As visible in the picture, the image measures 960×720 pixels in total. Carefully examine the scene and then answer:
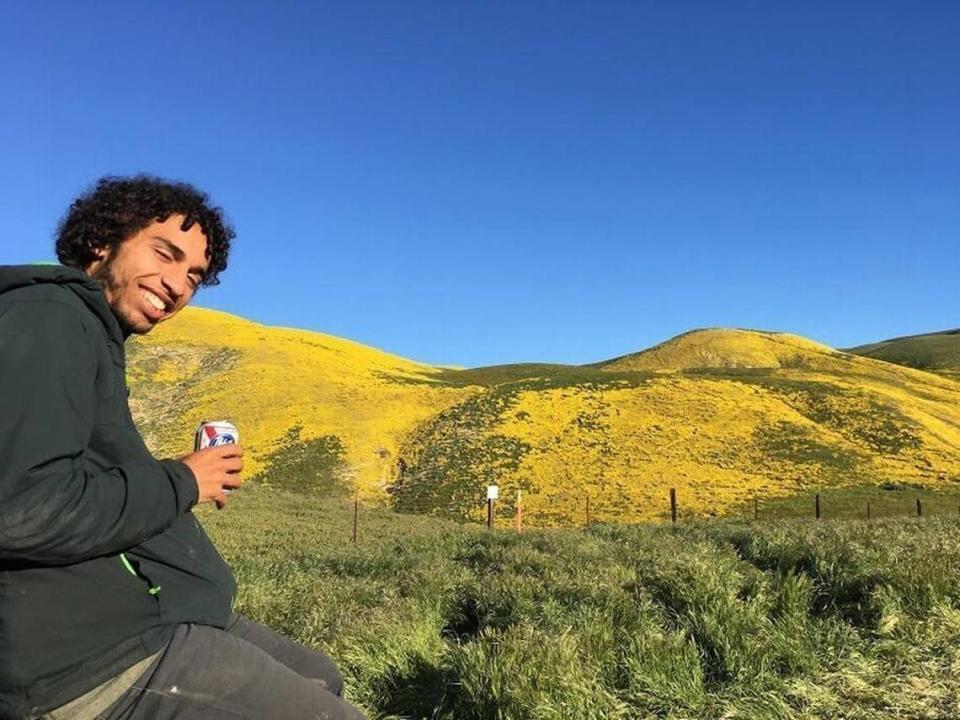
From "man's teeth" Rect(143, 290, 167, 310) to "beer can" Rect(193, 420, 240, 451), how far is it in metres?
0.70

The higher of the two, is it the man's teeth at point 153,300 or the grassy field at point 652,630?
the man's teeth at point 153,300

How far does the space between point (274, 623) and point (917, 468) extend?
4457cm

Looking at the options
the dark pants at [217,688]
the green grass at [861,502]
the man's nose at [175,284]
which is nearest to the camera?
the dark pants at [217,688]

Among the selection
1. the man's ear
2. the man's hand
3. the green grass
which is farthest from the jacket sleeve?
the green grass

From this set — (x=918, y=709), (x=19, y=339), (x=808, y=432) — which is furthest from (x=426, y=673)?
(x=808, y=432)

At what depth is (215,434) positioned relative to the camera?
2.84 metres

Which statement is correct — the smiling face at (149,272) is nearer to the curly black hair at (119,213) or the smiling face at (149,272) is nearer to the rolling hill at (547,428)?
the curly black hair at (119,213)

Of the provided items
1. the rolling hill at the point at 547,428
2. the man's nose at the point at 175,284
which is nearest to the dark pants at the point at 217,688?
the man's nose at the point at 175,284

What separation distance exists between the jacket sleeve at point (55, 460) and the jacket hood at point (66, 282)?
0.07 m

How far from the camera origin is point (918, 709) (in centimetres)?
362

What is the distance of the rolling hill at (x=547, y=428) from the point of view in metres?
39.6

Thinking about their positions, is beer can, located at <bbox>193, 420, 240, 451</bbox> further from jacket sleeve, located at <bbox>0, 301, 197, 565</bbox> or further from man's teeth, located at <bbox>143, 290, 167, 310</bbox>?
jacket sleeve, located at <bbox>0, 301, 197, 565</bbox>

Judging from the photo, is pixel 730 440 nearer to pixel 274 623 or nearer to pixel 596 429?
pixel 596 429

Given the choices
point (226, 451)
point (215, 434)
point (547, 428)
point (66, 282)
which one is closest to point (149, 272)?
point (66, 282)
